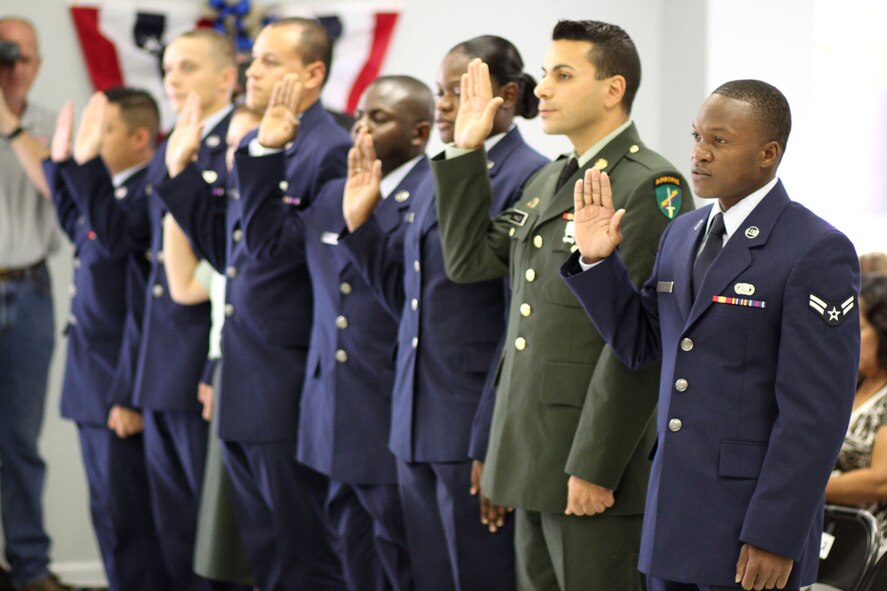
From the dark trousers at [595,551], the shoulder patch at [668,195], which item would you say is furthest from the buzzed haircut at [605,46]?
the dark trousers at [595,551]

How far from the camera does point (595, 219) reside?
244cm

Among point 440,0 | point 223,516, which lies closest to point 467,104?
point 223,516

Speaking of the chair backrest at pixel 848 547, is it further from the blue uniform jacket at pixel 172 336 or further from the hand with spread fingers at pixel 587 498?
the blue uniform jacket at pixel 172 336

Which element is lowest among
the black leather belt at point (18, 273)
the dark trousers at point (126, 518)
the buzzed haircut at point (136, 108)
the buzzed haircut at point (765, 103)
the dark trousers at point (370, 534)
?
the dark trousers at point (126, 518)

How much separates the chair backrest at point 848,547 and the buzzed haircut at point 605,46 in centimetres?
111

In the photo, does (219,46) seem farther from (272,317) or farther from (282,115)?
(272,317)

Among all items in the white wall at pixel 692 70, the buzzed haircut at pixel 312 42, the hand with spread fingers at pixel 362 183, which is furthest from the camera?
the white wall at pixel 692 70

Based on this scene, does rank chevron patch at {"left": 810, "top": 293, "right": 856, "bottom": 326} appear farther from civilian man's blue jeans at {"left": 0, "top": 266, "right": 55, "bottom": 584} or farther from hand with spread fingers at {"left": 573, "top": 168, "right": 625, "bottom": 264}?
civilian man's blue jeans at {"left": 0, "top": 266, "right": 55, "bottom": 584}

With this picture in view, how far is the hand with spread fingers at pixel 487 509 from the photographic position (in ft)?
9.84

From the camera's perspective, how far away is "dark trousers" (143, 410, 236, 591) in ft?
13.8

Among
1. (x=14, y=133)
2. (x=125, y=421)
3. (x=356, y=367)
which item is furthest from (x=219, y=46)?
(x=356, y=367)

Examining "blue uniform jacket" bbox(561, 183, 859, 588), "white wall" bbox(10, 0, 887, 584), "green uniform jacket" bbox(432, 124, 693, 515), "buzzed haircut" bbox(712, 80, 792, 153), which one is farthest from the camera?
"white wall" bbox(10, 0, 887, 584)

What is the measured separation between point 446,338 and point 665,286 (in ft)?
2.86

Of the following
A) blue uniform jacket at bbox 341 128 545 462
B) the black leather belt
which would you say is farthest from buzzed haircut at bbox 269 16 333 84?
the black leather belt
